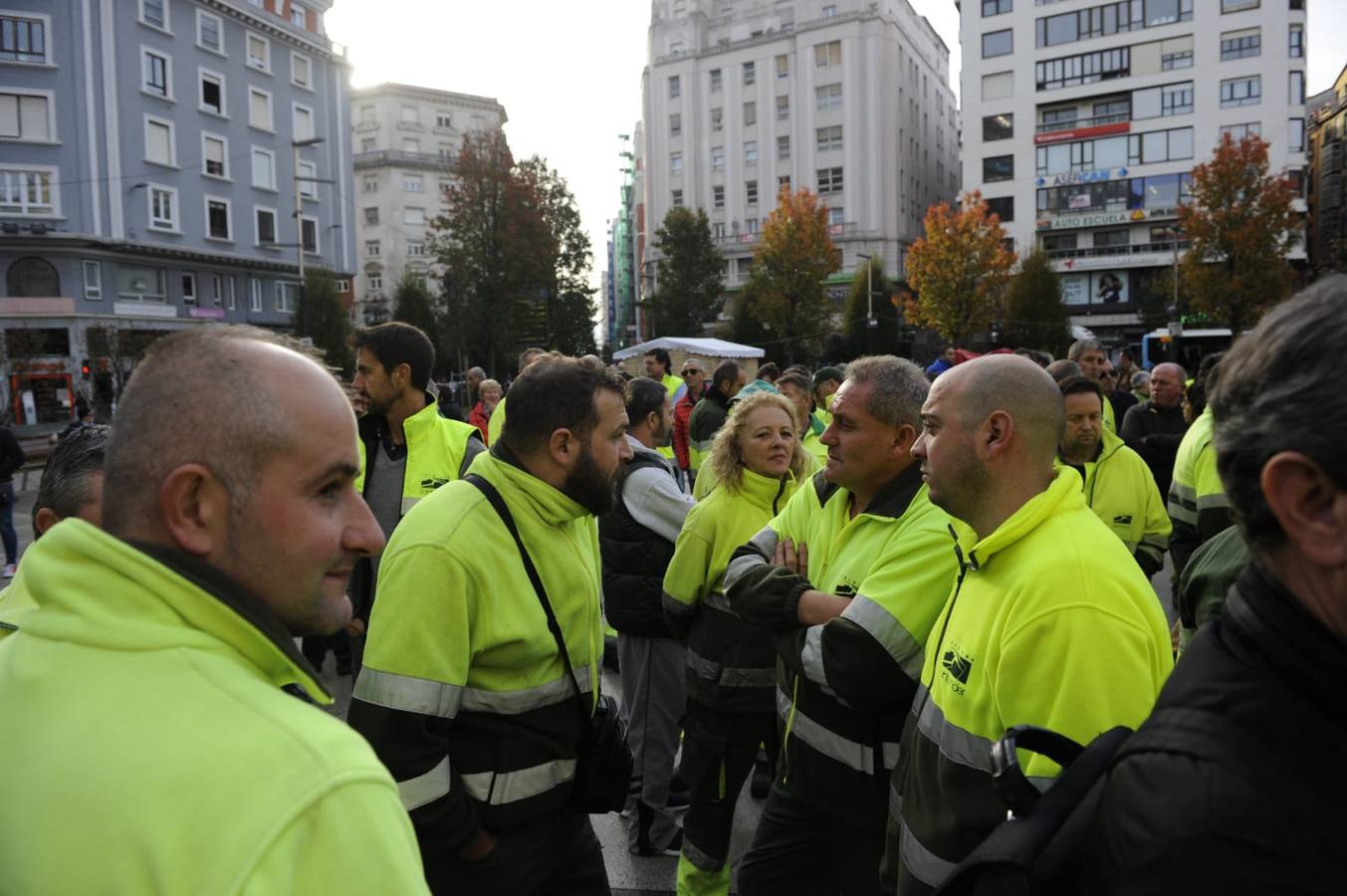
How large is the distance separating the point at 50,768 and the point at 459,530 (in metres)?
1.67

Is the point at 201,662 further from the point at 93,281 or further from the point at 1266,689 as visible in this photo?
the point at 93,281

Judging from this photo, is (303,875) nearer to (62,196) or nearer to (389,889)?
(389,889)

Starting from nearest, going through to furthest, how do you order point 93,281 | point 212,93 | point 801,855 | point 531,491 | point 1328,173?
1. point 531,491
2. point 801,855
3. point 93,281
4. point 212,93
5. point 1328,173

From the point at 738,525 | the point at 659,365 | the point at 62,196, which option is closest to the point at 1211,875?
the point at 738,525

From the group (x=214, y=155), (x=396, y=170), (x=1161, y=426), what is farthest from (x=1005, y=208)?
(x=1161, y=426)

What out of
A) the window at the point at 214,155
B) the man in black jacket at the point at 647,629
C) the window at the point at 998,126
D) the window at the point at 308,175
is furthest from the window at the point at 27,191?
the window at the point at 998,126

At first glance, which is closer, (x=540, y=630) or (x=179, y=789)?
(x=179, y=789)

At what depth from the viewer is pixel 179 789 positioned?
109cm

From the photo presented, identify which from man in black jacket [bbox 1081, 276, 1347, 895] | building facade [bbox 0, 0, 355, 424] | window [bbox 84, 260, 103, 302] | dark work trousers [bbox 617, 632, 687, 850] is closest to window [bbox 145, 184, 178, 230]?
building facade [bbox 0, 0, 355, 424]

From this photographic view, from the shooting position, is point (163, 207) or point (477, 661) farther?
point (163, 207)

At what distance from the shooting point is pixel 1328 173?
73.2 metres

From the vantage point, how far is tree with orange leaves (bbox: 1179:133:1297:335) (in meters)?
43.1

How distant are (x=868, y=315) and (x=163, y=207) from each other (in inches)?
→ 1419

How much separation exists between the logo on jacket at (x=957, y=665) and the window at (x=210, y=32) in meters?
49.7
